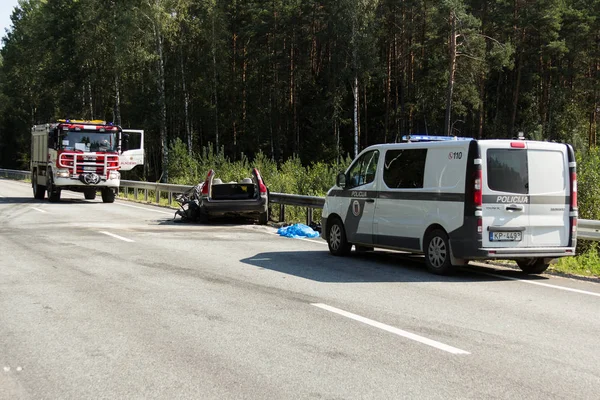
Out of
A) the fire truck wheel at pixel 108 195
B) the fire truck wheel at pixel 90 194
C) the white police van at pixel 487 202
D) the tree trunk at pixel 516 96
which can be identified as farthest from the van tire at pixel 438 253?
the tree trunk at pixel 516 96

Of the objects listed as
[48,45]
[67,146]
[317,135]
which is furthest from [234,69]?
[67,146]

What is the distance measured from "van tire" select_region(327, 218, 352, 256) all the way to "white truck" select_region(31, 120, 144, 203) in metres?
15.3

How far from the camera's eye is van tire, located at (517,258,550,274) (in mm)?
10883

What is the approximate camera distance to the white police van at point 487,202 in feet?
32.3

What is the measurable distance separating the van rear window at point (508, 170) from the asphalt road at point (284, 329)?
4.39 feet

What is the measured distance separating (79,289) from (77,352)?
3138 mm

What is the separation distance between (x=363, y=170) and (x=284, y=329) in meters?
5.90

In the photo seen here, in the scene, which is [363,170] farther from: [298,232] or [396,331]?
[396,331]

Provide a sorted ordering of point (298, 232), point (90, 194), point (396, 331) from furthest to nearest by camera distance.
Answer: point (90, 194)
point (298, 232)
point (396, 331)

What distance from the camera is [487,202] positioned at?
32.3 ft


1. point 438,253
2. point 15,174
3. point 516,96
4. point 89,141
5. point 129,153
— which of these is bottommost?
point 438,253

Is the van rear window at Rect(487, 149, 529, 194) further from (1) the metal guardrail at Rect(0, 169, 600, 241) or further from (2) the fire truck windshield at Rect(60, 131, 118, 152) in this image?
(2) the fire truck windshield at Rect(60, 131, 118, 152)

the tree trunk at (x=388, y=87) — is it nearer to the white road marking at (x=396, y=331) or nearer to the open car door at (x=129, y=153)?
the open car door at (x=129, y=153)

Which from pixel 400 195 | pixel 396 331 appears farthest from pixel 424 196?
pixel 396 331
